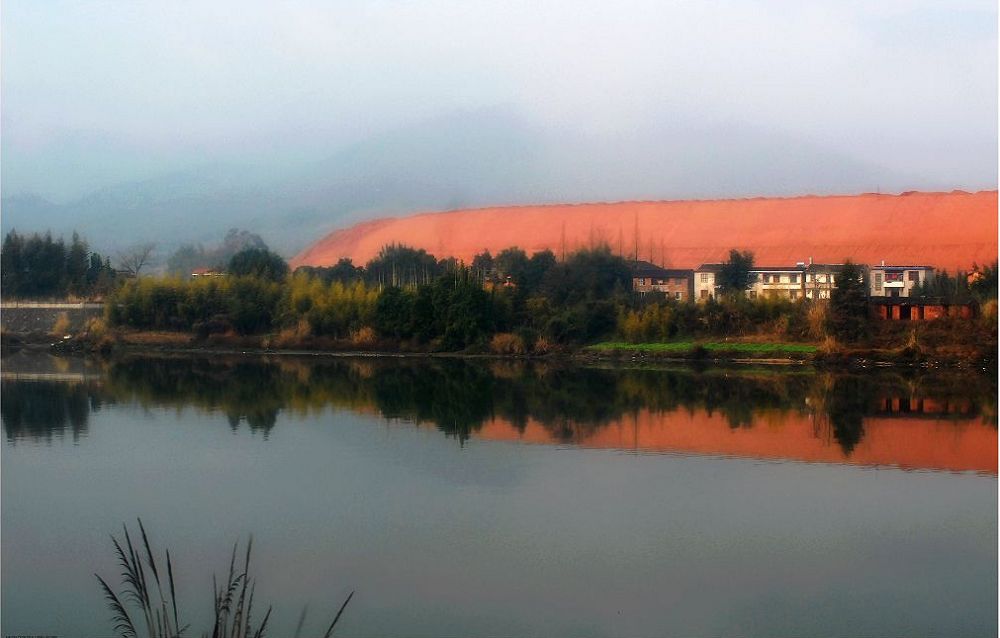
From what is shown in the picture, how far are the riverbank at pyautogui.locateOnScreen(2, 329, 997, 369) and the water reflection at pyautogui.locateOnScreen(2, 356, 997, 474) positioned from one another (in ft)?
4.96

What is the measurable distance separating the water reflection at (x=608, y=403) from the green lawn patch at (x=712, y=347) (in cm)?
196

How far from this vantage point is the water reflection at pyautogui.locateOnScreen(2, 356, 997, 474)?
11.9m

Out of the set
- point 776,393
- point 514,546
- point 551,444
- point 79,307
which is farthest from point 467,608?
point 79,307

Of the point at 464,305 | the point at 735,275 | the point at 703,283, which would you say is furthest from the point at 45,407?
the point at 703,283

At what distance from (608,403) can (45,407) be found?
7449 millimetres

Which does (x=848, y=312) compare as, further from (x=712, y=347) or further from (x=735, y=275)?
(x=735, y=275)

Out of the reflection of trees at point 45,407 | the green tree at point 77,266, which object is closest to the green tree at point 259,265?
the green tree at point 77,266

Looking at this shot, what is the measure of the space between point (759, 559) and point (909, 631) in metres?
1.34

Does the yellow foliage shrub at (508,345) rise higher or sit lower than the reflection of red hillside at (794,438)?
higher

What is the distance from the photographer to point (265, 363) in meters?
23.0

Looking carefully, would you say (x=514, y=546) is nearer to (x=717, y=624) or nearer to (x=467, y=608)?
(x=467, y=608)

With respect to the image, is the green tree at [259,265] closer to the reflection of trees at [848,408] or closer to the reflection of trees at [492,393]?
the reflection of trees at [492,393]

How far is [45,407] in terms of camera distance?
49.2ft

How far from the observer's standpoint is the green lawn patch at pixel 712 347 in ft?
Result: 72.7
